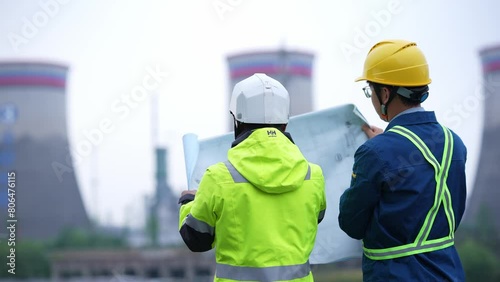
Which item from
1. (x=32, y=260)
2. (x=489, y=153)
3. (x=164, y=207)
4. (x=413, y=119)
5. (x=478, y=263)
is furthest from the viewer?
(x=164, y=207)

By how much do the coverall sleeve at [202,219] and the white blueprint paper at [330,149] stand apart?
515mm

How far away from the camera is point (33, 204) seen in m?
21.4

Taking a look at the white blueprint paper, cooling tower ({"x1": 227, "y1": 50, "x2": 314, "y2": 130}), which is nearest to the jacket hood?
the white blueprint paper

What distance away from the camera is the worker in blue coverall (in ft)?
5.25

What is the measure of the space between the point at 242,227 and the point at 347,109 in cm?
74

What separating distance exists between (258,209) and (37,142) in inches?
815

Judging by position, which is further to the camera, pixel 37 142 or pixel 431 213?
pixel 37 142

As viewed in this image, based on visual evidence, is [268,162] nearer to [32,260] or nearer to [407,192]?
[407,192]

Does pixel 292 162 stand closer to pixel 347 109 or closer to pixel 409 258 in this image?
pixel 409 258

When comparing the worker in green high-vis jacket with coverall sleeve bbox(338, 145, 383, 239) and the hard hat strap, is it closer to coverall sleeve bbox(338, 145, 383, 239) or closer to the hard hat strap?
coverall sleeve bbox(338, 145, 383, 239)

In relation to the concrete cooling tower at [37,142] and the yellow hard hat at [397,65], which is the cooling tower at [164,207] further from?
the yellow hard hat at [397,65]

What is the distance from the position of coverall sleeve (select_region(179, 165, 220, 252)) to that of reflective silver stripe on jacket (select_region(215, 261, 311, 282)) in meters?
0.08

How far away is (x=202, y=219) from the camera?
1539 mm

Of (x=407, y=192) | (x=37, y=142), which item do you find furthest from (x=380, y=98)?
(x=37, y=142)
